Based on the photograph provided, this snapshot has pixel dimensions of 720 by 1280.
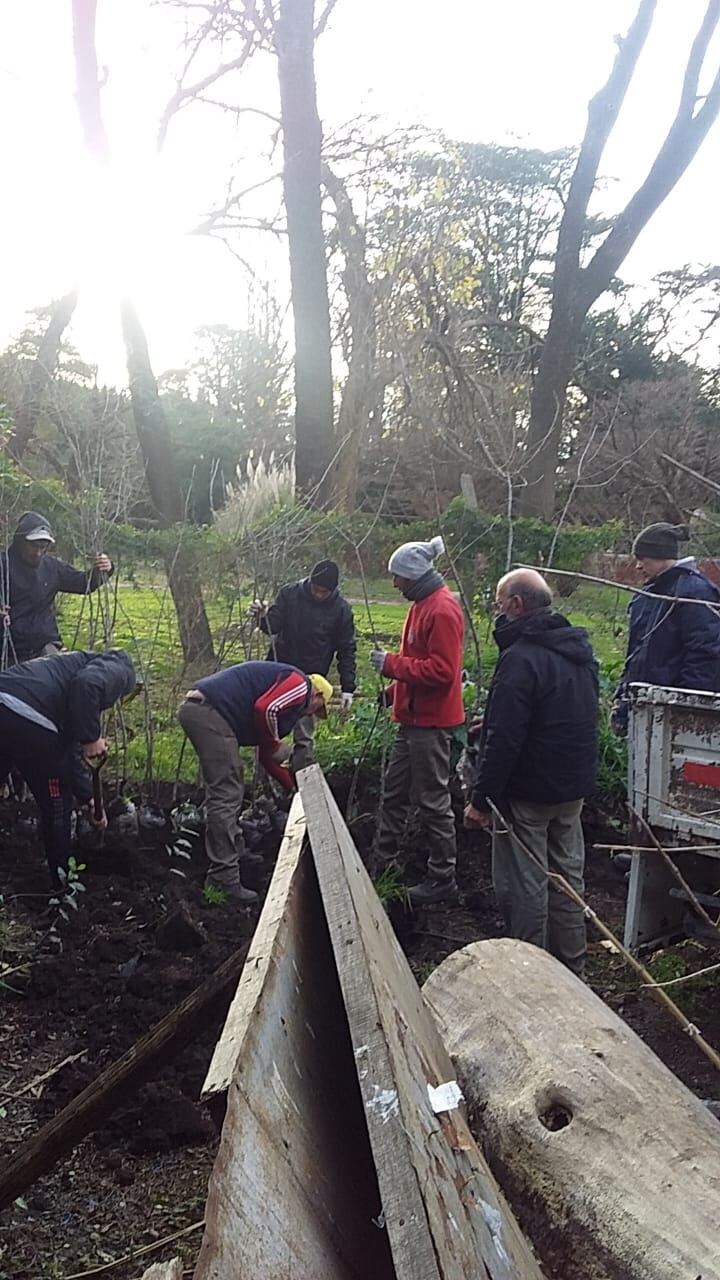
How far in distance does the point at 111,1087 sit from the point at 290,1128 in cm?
193

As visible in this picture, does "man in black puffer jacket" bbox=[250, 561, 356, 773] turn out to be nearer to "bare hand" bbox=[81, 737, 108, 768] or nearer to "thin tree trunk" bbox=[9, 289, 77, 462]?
"bare hand" bbox=[81, 737, 108, 768]

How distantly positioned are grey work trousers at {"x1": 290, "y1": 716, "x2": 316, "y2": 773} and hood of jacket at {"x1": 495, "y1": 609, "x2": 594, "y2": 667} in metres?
2.67

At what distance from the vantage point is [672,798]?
3818 mm

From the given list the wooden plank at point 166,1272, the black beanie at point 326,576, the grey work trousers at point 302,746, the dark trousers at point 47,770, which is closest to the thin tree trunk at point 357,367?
the black beanie at point 326,576

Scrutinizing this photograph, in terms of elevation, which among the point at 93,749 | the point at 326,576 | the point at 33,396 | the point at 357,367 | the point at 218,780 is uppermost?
the point at 357,367

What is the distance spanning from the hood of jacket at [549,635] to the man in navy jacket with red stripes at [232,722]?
1493mm

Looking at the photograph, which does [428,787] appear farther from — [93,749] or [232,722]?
[93,749]

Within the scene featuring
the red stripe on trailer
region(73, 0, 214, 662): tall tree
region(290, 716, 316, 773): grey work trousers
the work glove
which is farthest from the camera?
region(73, 0, 214, 662): tall tree

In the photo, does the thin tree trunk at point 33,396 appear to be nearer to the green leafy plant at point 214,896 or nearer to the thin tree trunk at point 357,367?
the thin tree trunk at point 357,367

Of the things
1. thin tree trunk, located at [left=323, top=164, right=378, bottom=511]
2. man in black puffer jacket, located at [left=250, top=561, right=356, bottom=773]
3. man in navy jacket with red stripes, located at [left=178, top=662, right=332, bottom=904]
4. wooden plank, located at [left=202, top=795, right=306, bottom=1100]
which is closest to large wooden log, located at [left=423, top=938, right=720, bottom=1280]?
wooden plank, located at [left=202, top=795, right=306, bottom=1100]

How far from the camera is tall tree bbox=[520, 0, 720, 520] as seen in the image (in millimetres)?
11875

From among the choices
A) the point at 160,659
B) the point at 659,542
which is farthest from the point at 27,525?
the point at 659,542

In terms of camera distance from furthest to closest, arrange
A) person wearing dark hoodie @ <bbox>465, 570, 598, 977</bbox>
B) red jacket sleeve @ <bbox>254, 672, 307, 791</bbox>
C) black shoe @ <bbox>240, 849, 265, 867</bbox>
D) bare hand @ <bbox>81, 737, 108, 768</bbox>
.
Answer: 1. black shoe @ <bbox>240, 849, 265, 867</bbox>
2. red jacket sleeve @ <bbox>254, 672, 307, 791</bbox>
3. bare hand @ <bbox>81, 737, 108, 768</bbox>
4. person wearing dark hoodie @ <bbox>465, 570, 598, 977</bbox>

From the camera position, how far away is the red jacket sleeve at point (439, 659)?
17.8ft
